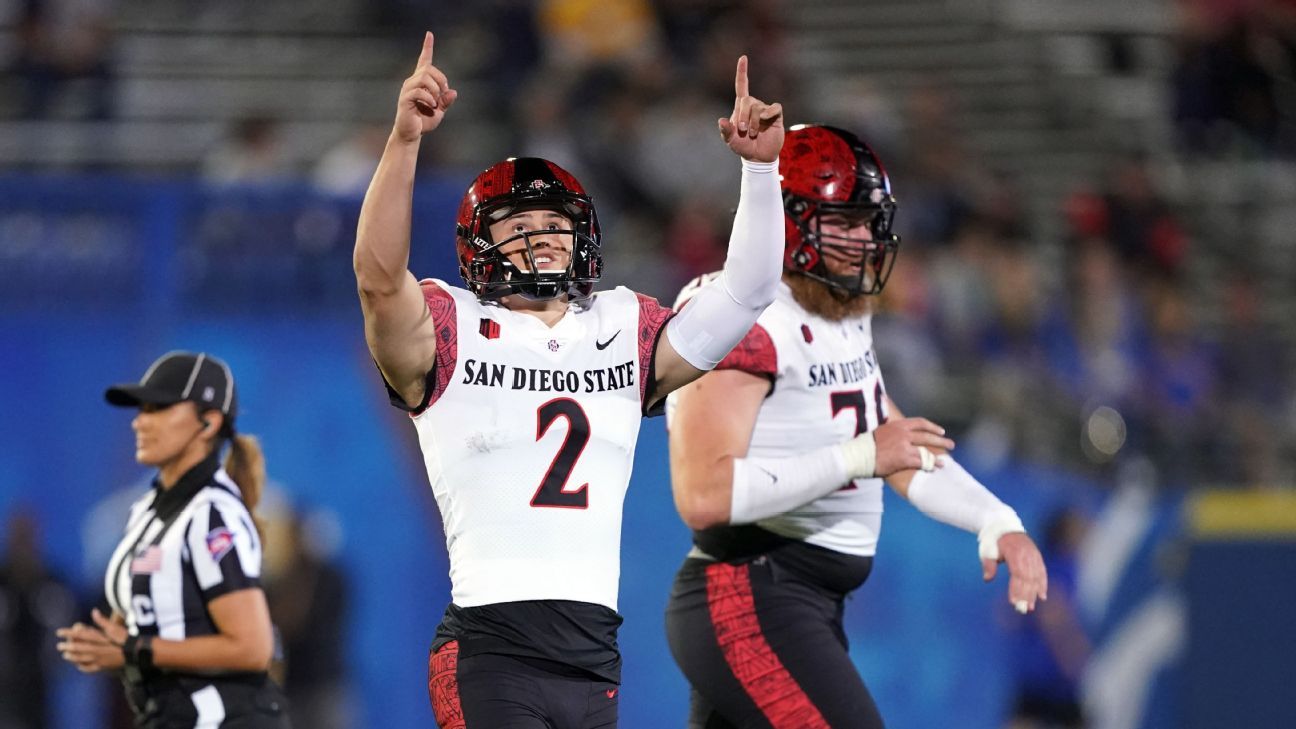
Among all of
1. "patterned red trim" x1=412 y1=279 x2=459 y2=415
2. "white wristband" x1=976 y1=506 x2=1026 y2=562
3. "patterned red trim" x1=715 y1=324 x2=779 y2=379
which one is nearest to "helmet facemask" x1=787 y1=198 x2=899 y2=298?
"patterned red trim" x1=715 y1=324 x2=779 y2=379

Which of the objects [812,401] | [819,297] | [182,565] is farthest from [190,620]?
[819,297]

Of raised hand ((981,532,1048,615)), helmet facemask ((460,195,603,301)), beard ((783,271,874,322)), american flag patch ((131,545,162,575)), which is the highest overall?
helmet facemask ((460,195,603,301))

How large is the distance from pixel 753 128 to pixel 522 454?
968 millimetres

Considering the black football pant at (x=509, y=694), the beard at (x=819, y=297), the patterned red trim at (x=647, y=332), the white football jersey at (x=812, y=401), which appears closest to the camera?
the black football pant at (x=509, y=694)

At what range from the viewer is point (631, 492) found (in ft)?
30.0

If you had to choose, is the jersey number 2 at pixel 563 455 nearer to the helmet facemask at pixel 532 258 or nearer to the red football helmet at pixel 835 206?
the helmet facemask at pixel 532 258

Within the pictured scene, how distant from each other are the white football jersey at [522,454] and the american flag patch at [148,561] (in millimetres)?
1530

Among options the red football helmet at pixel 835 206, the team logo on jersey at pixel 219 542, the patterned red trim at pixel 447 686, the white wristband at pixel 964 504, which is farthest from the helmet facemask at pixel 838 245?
the team logo on jersey at pixel 219 542

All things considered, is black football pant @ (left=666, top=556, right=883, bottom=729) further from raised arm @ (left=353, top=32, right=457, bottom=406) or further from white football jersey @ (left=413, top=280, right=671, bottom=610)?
raised arm @ (left=353, top=32, right=457, bottom=406)

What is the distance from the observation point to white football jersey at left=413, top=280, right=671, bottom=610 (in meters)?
4.11

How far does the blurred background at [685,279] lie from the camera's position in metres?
8.77

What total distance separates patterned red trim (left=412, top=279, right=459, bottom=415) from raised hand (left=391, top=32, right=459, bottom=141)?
0.46m

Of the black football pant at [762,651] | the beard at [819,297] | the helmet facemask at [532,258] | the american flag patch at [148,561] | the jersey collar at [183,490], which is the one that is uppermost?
the helmet facemask at [532,258]

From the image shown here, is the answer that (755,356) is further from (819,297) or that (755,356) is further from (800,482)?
(800,482)
